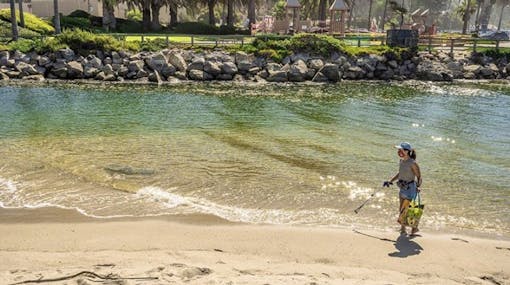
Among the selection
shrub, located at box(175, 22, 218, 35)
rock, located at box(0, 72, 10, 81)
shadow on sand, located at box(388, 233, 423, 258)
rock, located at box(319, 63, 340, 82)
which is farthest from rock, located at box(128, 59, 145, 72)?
shadow on sand, located at box(388, 233, 423, 258)

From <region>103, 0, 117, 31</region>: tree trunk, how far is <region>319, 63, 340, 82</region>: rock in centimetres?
2262

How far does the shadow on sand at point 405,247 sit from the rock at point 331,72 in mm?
24850

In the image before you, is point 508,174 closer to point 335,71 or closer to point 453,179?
point 453,179

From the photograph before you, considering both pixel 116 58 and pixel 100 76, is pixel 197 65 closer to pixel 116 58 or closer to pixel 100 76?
pixel 116 58

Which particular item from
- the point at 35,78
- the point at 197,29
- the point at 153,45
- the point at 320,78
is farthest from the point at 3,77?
the point at 197,29

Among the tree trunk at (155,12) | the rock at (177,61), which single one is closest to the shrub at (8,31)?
the tree trunk at (155,12)

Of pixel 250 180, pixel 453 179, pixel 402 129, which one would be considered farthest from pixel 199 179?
pixel 402 129

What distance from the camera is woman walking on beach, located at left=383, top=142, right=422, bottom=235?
8672mm

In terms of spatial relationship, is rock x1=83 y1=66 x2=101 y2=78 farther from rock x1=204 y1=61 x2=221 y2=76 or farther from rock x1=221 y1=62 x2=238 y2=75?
Answer: rock x1=221 y1=62 x2=238 y2=75

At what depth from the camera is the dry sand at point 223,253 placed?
263 inches

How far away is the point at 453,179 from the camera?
12.0 m

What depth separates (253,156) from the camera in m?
13.9

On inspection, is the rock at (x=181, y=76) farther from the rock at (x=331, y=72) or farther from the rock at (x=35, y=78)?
the rock at (x=331, y=72)

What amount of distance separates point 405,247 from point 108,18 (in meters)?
43.2
